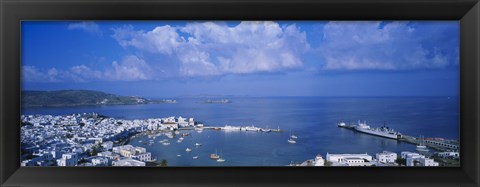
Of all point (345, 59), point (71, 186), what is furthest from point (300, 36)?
point (71, 186)

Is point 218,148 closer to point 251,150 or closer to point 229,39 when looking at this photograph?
point 251,150

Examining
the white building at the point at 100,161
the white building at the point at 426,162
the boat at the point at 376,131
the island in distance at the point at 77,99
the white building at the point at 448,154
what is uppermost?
the island in distance at the point at 77,99

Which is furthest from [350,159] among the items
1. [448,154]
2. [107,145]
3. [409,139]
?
[107,145]

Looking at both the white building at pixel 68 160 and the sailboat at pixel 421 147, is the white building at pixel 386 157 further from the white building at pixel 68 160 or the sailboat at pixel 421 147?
the white building at pixel 68 160

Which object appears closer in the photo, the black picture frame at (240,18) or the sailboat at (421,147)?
the black picture frame at (240,18)

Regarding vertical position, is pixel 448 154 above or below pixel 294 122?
below

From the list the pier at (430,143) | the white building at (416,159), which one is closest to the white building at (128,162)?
the pier at (430,143)

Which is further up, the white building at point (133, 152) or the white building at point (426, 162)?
the white building at point (133, 152)

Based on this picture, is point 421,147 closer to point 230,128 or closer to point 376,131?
point 376,131
